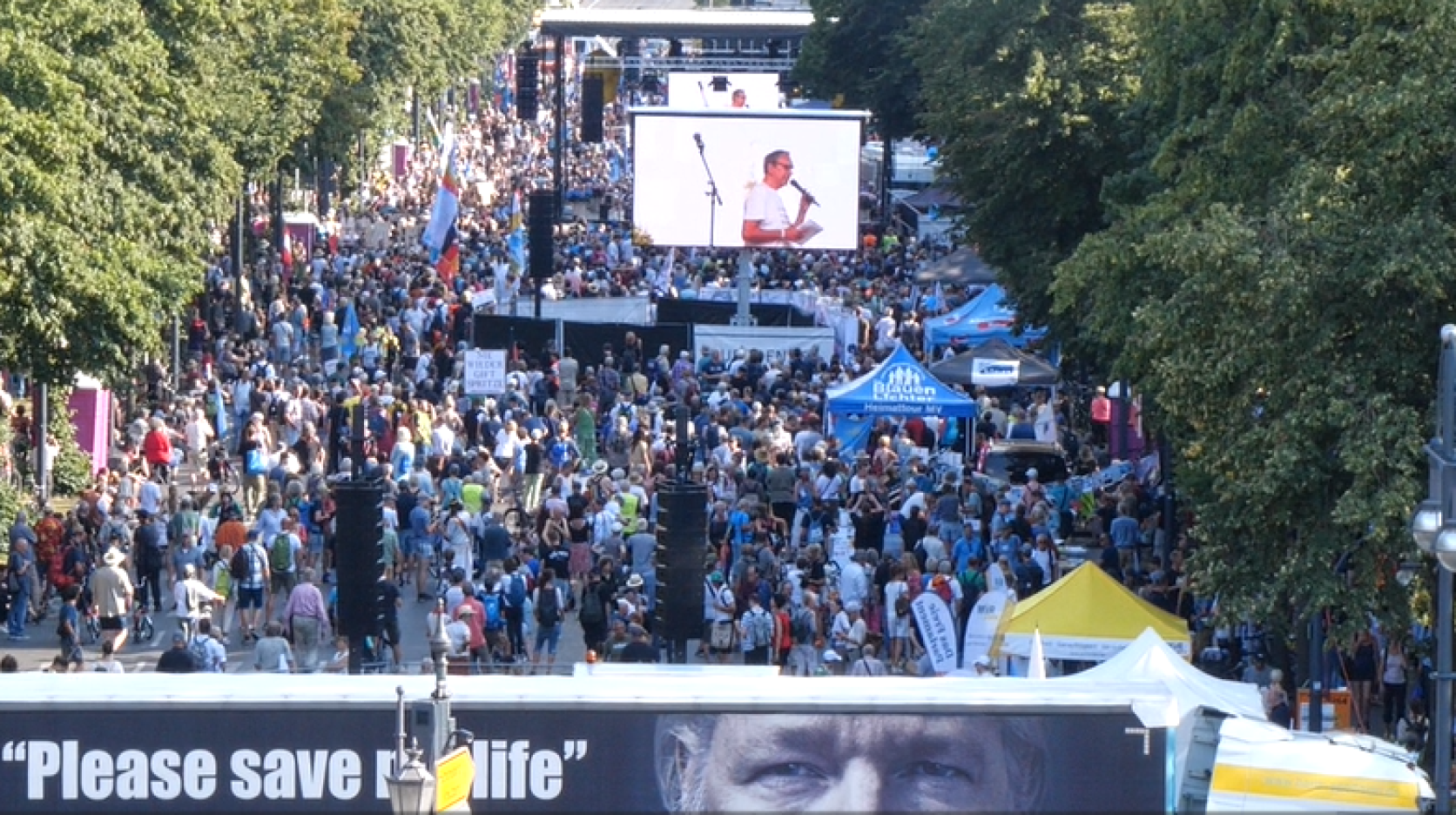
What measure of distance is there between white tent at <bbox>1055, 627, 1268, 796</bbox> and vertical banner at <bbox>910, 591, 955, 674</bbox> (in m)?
3.09

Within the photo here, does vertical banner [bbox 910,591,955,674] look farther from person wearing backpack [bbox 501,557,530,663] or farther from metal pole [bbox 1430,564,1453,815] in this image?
metal pole [bbox 1430,564,1453,815]

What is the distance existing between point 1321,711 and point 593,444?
15.7 meters

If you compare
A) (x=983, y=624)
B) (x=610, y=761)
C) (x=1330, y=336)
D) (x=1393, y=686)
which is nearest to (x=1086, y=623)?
(x=983, y=624)

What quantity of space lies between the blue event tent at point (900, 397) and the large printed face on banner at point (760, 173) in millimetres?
17443

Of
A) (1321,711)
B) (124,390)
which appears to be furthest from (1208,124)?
(124,390)

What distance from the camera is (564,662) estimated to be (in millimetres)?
26219

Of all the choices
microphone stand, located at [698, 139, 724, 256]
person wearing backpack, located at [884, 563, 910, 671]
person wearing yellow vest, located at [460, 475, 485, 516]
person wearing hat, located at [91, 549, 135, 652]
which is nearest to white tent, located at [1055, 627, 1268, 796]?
person wearing backpack, located at [884, 563, 910, 671]

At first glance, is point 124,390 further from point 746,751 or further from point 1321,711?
point 746,751

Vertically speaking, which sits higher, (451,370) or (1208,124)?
(1208,124)

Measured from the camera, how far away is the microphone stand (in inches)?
2018

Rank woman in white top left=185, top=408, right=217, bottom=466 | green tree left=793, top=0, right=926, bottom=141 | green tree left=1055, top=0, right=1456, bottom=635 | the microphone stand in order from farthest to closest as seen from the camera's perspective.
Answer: green tree left=793, top=0, right=926, bottom=141 < the microphone stand < woman in white top left=185, top=408, right=217, bottom=466 < green tree left=1055, top=0, right=1456, bottom=635

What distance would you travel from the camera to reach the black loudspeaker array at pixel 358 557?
21766 millimetres

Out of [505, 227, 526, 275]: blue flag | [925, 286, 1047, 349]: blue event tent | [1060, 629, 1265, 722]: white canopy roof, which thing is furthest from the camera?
[505, 227, 526, 275]: blue flag

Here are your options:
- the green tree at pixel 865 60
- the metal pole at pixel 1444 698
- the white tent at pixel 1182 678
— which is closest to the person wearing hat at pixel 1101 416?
the white tent at pixel 1182 678
